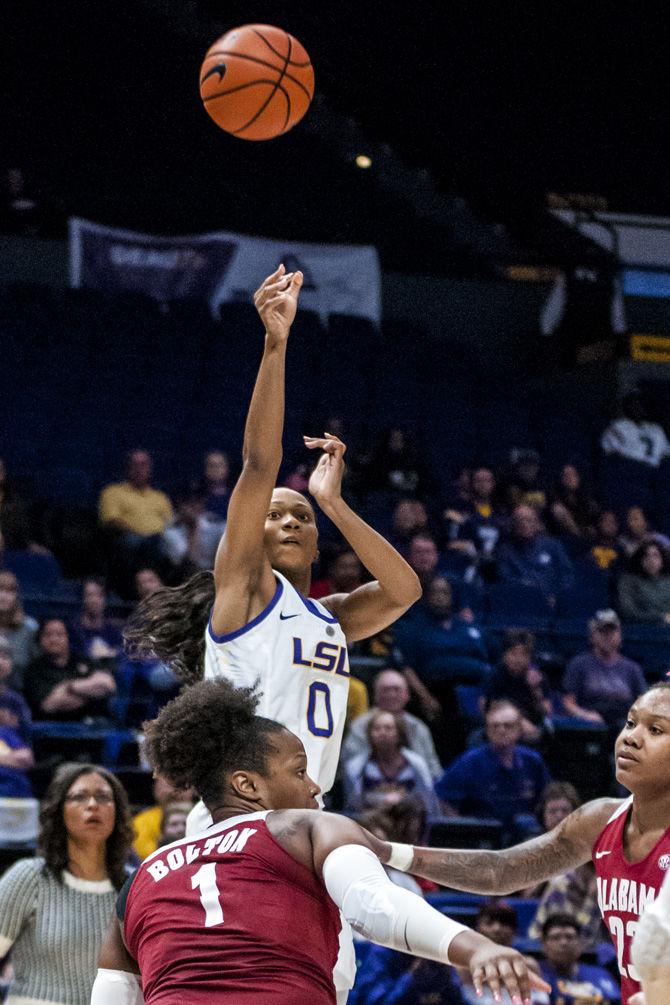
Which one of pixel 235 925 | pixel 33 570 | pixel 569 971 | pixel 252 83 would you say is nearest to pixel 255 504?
pixel 235 925

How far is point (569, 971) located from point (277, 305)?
3.84 m

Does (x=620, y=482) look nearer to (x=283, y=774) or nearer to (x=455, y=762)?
Answer: (x=455, y=762)

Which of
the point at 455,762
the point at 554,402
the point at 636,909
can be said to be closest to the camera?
the point at 636,909

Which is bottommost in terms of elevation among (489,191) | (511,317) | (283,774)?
(283,774)

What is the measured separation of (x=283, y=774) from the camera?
2902 millimetres

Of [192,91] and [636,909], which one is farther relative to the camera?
[192,91]

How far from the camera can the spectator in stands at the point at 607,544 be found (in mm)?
10984

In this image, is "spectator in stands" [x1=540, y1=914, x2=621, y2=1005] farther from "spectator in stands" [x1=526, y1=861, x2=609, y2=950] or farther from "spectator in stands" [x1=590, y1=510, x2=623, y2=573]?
"spectator in stands" [x1=590, y1=510, x2=623, y2=573]

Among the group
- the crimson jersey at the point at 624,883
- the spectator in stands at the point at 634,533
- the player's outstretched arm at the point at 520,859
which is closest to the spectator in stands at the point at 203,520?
the spectator in stands at the point at 634,533

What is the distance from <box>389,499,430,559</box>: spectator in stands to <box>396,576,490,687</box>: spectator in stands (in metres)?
0.85

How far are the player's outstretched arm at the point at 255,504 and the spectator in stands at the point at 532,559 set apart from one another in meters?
6.68

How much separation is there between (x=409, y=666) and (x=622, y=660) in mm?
1396

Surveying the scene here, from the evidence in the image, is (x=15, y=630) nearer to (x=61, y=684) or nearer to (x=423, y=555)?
(x=61, y=684)

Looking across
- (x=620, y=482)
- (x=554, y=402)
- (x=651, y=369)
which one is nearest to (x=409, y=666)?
(x=620, y=482)
